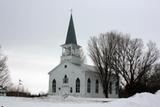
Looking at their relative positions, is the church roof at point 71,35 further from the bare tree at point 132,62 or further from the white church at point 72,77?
the bare tree at point 132,62

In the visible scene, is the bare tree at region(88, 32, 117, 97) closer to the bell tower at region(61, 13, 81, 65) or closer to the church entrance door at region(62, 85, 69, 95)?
the bell tower at region(61, 13, 81, 65)

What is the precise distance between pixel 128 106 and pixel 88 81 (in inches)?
1356

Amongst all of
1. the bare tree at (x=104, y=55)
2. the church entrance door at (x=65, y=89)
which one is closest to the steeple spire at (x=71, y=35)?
the bare tree at (x=104, y=55)

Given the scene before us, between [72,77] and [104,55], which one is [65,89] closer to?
[72,77]

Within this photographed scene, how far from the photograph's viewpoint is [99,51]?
166 ft

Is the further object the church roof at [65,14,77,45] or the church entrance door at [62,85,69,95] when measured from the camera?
the church roof at [65,14,77,45]

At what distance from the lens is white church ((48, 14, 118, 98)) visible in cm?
5012

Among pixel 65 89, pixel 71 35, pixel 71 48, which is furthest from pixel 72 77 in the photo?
pixel 71 35

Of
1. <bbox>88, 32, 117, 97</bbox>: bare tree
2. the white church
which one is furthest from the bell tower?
<bbox>88, 32, 117, 97</bbox>: bare tree

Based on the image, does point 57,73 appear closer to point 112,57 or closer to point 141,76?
point 112,57

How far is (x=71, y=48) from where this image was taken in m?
52.9

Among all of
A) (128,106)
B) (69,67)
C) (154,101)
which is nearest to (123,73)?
(69,67)

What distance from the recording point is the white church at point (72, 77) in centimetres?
5012

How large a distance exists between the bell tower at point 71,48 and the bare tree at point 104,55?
336 centimetres
